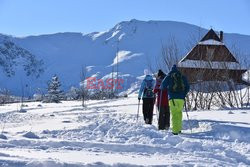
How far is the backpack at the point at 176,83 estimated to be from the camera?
40.3ft

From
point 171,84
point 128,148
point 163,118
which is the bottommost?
point 128,148

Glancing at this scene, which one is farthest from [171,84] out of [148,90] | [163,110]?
[148,90]

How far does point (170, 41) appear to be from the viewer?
2216cm

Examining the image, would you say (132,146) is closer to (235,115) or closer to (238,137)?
(238,137)

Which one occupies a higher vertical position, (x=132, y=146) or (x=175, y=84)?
(x=175, y=84)

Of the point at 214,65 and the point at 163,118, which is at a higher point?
the point at 214,65

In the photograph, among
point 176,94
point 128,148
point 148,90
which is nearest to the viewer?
point 128,148

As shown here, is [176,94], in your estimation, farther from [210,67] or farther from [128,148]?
[210,67]

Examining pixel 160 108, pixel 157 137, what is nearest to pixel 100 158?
pixel 157 137

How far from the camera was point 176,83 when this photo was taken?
40.5 ft

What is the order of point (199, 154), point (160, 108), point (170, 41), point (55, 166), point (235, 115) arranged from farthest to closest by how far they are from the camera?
point (170, 41) < point (235, 115) < point (160, 108) < point (199, 154) < point (55, 166)

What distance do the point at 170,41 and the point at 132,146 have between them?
13.8 metres

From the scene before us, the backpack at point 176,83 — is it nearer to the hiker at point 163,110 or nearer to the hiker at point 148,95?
the hiker at point 163,110

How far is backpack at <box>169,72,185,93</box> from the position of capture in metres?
12.3
